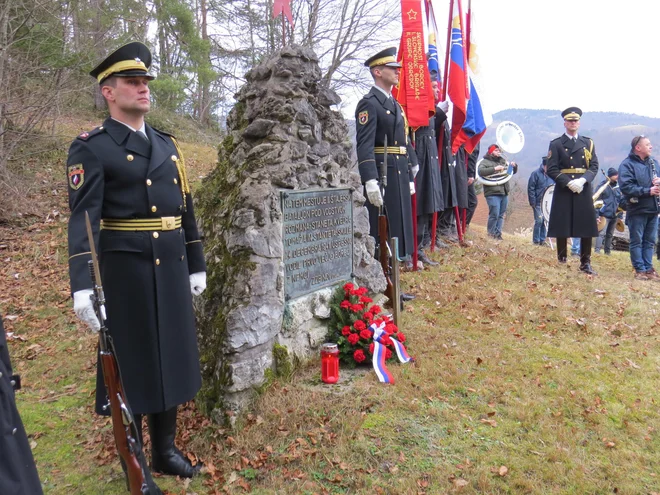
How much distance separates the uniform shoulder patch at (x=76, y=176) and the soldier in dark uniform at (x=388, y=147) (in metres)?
2.82

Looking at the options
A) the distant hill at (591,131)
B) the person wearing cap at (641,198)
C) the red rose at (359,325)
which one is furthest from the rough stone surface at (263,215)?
the distant hill at (591,131)

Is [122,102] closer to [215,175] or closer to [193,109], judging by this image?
[215,175]

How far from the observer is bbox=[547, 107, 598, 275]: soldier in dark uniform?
7.54 m

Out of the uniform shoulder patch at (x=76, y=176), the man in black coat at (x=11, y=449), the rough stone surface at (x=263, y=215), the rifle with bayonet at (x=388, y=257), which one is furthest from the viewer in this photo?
the rifle with bayonet at (x=388, y=257)

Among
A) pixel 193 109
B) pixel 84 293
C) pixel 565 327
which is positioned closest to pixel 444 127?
pixel 565 327

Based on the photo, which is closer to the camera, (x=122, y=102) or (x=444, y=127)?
(x=122, y=102)

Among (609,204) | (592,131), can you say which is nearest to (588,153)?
(609,204)

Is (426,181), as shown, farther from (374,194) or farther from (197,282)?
(197,282)

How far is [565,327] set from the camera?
17.5 feet

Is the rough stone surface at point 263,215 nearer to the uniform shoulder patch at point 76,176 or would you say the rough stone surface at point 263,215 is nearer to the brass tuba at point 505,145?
the uniform shoulder patch at point 76,176

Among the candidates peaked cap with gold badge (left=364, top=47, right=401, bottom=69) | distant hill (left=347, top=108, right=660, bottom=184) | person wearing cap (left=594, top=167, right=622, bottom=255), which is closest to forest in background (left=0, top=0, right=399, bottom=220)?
peaked cap with gold badge (left=364, top=47, right=401, bottom=69)

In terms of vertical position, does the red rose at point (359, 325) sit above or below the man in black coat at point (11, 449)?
below

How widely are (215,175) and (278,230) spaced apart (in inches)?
39.7

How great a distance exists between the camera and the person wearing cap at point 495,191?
36.3 ft
